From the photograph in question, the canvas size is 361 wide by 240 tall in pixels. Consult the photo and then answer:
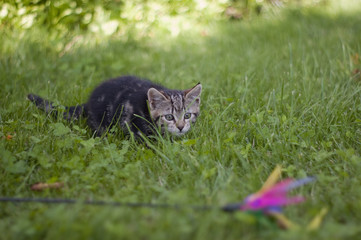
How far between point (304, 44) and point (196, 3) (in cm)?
229

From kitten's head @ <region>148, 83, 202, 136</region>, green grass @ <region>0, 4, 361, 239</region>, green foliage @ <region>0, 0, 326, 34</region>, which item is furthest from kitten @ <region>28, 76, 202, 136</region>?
green foliage @ <region>0, 0, 326, 34</region>

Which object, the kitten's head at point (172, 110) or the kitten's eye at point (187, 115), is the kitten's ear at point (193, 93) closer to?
the kitten's head at point (172, 110)

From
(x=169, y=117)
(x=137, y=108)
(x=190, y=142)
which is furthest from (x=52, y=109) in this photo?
(x=190, y=142)

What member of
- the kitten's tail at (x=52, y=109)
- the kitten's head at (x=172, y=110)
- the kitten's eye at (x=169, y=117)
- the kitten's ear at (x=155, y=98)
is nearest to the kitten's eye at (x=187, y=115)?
the kitten's head at (x=172, y=110)

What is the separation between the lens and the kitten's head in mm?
2977

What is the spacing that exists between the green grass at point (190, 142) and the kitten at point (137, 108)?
0.16 m

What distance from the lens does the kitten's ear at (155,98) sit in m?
2.96

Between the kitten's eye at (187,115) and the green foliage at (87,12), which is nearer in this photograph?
the kitten's eye at (187,115)

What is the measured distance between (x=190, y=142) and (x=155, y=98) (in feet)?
2.13

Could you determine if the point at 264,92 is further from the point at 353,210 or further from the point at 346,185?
the point at 353,210

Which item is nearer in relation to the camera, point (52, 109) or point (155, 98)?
point (155, 98)

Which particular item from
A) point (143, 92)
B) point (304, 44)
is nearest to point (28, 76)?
point (143, 92)

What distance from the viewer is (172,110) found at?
3.04 metres

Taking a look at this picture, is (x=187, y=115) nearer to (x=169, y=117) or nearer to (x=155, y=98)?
(x=169, y=117)
